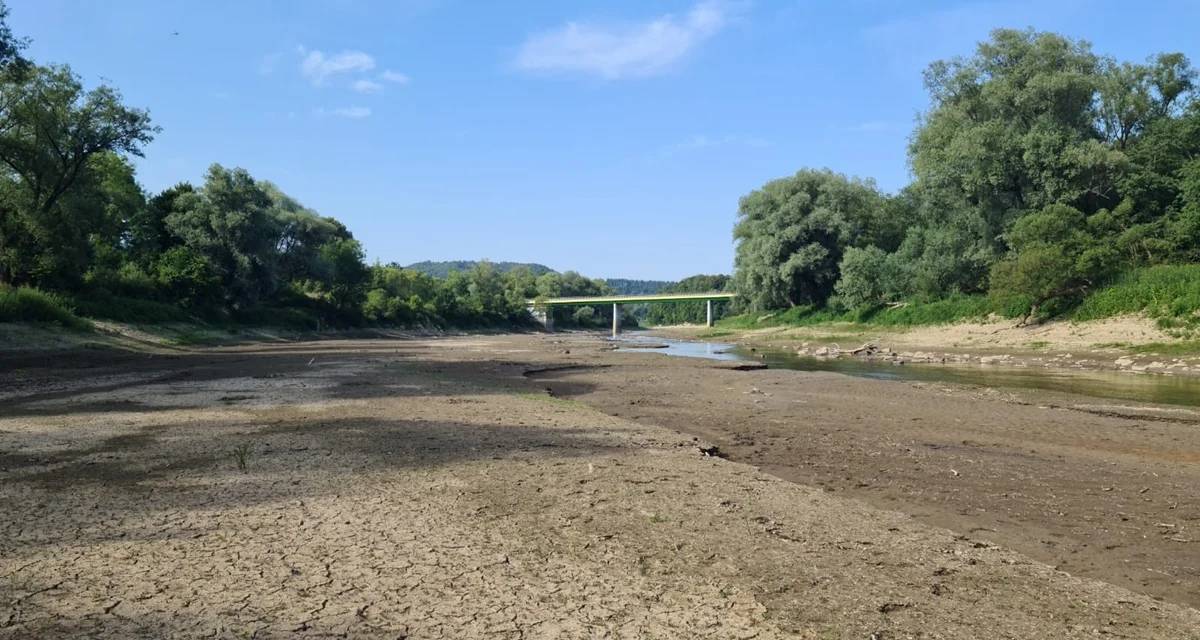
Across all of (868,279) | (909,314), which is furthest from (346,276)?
(909,314)

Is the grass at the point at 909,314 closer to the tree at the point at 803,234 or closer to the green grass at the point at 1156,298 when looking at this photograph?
the tree at the point at 803,234

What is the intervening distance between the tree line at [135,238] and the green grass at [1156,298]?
4827 cm

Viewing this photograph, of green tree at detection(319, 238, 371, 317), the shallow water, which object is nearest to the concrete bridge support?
green tree at detection(319, 238, 371, 317)

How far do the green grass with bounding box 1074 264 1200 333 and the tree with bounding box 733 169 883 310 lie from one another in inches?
1213

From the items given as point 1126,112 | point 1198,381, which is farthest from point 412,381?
point 1126,112

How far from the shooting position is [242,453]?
8.24 meters

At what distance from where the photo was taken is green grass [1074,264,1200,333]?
30.1 metres

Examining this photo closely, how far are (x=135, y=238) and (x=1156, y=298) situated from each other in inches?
2772

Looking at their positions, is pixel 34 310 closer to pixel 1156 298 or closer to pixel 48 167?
pixel 48 167

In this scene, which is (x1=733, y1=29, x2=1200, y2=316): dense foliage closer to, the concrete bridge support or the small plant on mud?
the small plant on mud

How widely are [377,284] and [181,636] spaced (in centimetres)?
10138

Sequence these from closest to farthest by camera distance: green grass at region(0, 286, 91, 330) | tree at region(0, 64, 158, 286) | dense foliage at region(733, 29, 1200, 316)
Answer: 1. green grass at region(0, 286, 91, 330)
2. tree at region(0, 64, 158, 286)
3. dense foliage at region(733, 29, 1200, 316)

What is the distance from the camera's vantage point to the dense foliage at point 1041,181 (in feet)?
128

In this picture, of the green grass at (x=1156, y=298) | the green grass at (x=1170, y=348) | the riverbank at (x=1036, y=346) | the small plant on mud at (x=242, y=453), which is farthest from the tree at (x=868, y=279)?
the small plant on mud at (x=242, y=453)
